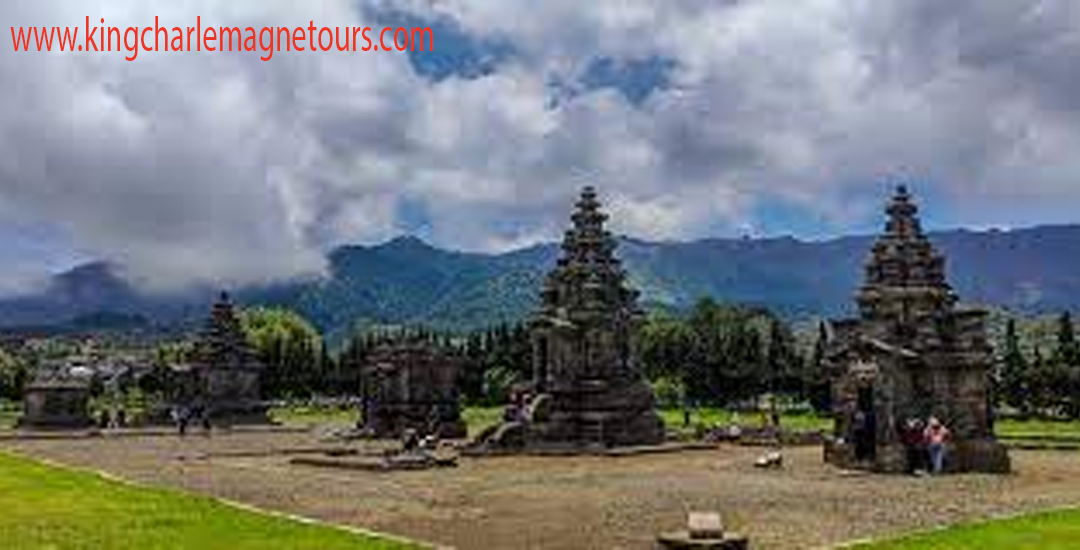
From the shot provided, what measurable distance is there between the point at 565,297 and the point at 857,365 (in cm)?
1748

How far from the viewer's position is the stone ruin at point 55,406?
7719 cm

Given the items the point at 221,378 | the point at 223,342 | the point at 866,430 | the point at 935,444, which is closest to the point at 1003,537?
the point at 935,444

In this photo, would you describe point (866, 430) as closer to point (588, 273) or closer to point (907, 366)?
point (907, 366)

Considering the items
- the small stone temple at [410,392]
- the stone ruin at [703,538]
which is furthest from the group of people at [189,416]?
the stone ruin at [703,538]

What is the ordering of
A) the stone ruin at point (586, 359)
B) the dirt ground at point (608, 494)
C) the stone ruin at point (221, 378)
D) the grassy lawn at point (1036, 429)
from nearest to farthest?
the dirt ground at point (608, 494) < the stone ruin at point (586, 359) < the grassy lawn at point (1036, 429) < the stone ruin at point (221, 378)

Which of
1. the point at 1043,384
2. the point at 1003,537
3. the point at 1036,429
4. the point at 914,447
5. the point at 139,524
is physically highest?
the point at 1043,384

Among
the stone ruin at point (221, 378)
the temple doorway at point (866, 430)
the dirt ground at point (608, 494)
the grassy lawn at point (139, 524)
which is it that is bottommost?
the dirt ground at point (608, 494)

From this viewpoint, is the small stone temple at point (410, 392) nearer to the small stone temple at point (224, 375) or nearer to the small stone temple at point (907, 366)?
the small stone temple at point (224, 375)

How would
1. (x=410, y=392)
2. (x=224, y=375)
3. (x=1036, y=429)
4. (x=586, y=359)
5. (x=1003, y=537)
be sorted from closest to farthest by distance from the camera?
(x=1003, y=537) → (x=586, y=359) → (x=410, y=392) → (x=1036, y=429) → (x=224, y=375)

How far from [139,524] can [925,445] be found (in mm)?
23953

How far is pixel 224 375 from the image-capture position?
82.9 m

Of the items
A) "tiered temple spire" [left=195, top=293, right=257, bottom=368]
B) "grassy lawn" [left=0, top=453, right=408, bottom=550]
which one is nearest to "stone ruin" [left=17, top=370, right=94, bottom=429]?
"tiered temple spire" [left=195, top=293, right=257, bottom=368]

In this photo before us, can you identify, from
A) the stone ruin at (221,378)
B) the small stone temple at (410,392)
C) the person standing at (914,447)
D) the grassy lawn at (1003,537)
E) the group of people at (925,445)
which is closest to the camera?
the grassy lawn at (1003,537)

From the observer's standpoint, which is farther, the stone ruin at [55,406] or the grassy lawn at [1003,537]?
the stone ruin at [55,406]
